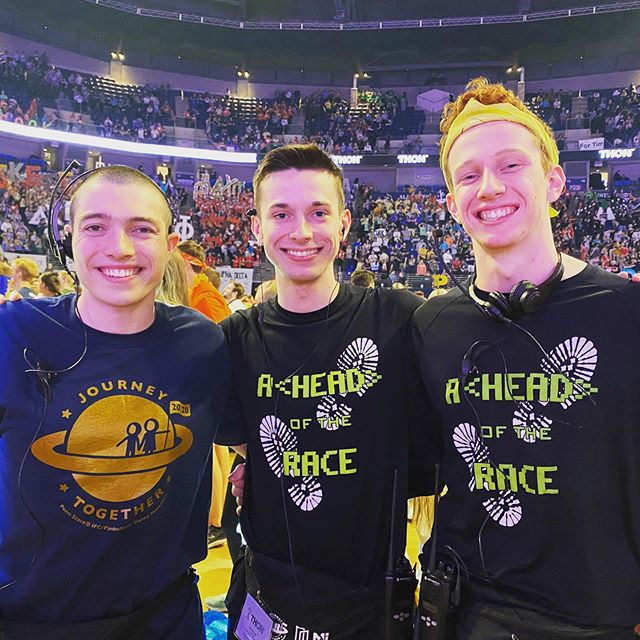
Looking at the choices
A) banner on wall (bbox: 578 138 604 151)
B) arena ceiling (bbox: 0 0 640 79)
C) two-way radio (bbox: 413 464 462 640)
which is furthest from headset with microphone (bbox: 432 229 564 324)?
arena ceiling (bbox: 0 0 640 79)

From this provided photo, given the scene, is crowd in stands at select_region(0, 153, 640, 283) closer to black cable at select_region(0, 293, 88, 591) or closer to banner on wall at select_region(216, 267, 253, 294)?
banner on wall at select_region(216, 267, 253, 294)

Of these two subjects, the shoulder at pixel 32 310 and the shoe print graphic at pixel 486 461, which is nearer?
the shoe print graphic at pixel 486 461

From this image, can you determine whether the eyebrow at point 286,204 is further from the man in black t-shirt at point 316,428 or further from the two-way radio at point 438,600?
the two-way radio at point 438,600

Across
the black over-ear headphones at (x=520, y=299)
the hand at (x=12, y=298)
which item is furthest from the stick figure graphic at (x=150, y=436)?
the black over-ear headphones at (x=520, y=299)

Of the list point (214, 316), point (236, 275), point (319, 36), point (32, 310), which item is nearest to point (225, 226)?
point (236, 275)

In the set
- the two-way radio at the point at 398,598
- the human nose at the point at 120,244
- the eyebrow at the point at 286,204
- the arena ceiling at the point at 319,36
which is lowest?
the two-way radio at the point at 398,598

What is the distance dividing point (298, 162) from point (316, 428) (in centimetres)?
80

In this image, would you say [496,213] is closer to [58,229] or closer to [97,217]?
[97,217]

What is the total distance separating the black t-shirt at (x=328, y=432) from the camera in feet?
5.05

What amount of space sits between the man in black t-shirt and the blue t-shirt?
0.22m

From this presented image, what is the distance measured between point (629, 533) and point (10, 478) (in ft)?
4.80

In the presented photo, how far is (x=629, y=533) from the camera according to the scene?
3.99 ft

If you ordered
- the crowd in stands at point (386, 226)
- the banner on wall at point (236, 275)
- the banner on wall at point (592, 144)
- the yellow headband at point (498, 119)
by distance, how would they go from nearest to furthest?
1. the yellow headband at point (498, 119)
2. the banner on wall at point (236, 275)
3. the crowd in stands at point (386, 226)
4. the banner on wall at point (592, 144)

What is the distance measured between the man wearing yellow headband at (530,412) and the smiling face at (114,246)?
2.70ft
